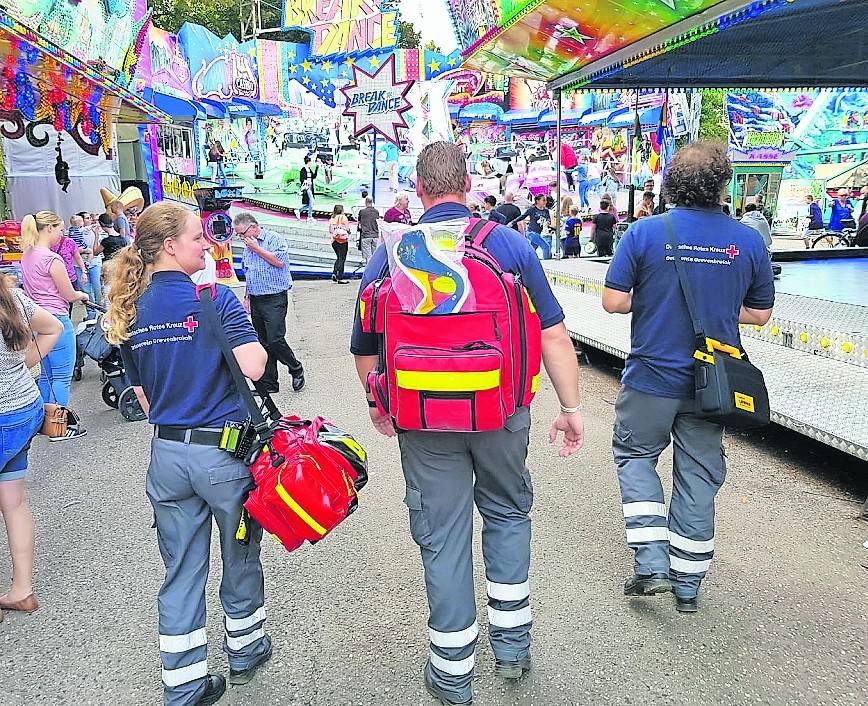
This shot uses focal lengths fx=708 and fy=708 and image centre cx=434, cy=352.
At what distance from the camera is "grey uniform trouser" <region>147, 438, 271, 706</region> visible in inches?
98.6

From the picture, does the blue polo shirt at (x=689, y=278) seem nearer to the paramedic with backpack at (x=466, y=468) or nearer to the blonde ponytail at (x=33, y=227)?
the paramedic with backpack at (x=466, y=468)

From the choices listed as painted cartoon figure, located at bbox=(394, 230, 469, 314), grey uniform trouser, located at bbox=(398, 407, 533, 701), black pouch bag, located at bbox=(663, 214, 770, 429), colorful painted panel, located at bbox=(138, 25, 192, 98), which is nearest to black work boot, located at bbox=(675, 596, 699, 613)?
black pouch bag, located at bbox=(663, 214, 770, 429)

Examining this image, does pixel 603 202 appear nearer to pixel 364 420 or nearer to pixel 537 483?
pixel 364 420

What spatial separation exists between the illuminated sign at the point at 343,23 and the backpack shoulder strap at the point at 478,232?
2568 centimetres

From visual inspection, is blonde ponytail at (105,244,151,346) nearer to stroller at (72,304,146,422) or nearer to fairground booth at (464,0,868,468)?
fairground booth at (464,0,868,468)

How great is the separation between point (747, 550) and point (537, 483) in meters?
1.41

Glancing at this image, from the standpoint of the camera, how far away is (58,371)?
6.01m

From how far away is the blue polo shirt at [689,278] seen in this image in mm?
2979

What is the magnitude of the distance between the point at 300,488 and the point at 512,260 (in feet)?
3.52

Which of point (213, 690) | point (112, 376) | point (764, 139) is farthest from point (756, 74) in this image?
point (764, 139)

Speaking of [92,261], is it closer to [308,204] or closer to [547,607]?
[308,204]

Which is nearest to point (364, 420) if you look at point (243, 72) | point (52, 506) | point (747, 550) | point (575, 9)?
point (52, 506)

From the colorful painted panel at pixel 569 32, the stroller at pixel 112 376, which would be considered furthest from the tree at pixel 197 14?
the stroller at pixel 112 376

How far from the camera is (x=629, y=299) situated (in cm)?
316
